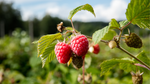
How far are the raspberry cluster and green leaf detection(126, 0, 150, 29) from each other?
0.19 m

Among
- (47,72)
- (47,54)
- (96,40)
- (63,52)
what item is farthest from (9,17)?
(96,40)

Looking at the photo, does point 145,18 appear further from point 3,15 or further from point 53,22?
point 3,15

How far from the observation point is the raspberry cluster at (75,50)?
47 centimetres

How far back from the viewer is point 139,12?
443mm

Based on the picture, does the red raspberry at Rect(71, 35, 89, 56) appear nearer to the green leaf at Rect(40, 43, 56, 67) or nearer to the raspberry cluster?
the raspberry cluster

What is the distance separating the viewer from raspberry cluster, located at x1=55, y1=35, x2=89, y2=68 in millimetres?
473

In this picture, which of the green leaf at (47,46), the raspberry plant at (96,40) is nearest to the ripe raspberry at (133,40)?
the raspberry plant at (96,40)

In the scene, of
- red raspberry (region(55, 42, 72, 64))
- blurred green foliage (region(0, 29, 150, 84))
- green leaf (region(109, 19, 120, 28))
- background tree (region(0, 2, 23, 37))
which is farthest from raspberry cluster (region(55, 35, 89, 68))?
background tree (region(0, 2, 23, 37))

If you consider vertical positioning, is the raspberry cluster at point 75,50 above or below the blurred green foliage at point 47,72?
above

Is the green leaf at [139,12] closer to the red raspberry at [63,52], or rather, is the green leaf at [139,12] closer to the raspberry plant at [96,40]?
the raspberry plant at [96,40]

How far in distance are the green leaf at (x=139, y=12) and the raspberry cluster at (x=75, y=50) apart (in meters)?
0.19

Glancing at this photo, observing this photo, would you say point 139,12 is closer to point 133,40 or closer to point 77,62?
point 133,40

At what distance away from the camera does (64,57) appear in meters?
0.50

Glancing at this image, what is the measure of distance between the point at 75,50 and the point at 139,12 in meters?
0.26
